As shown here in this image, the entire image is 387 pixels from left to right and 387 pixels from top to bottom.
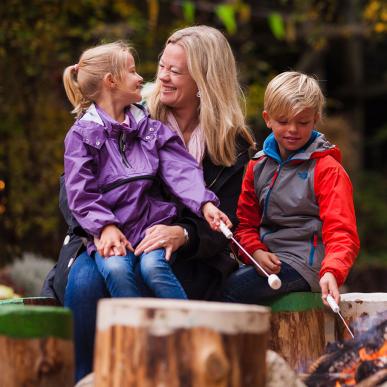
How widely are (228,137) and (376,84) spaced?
12.2 metres

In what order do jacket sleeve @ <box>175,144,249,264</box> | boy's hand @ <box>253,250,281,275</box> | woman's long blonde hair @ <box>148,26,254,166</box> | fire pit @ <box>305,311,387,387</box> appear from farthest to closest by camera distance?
1. woman's long blonde hair @ <box>148,26,254,166</box>
2. boy's hand @ <box>253,250,281,275</box>
3. jacket sleeve @ <box>175,144,249,264</box>
4. fire pit @ <box>305,311,387,387</box>

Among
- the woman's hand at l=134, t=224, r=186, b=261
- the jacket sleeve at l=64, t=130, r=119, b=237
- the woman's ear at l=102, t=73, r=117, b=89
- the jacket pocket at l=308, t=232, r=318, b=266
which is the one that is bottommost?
the jacket pocket at l=308, t=232, r=318, b=266

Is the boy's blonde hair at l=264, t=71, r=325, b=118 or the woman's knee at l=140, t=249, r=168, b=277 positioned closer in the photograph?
the woman's knee at l=140, t=249, r=168, b=277

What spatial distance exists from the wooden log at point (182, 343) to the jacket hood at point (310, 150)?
5.27ft

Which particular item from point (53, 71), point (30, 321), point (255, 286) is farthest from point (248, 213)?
point (53, 71)

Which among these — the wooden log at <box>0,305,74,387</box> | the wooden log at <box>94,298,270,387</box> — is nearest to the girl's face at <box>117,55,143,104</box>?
the wooden log at <box>0,305,74,387</box>

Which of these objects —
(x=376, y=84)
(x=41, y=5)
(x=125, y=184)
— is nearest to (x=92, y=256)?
(x=125, y=184)

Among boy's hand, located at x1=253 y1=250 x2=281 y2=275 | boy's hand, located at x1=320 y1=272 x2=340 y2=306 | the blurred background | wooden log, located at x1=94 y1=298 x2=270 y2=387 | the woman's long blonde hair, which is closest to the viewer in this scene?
wooden log, located at x1=94 y1=298 x2=270 y2=387

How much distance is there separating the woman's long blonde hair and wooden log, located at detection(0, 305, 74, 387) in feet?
4.43

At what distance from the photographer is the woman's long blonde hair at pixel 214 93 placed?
489 centimetres

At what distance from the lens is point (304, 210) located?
16.0 feet

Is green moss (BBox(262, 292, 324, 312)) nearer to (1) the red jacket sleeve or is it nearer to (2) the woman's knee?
(1) the red jacket sleeve

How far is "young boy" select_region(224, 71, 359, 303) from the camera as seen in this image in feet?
15.6

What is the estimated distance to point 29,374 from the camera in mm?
3857
